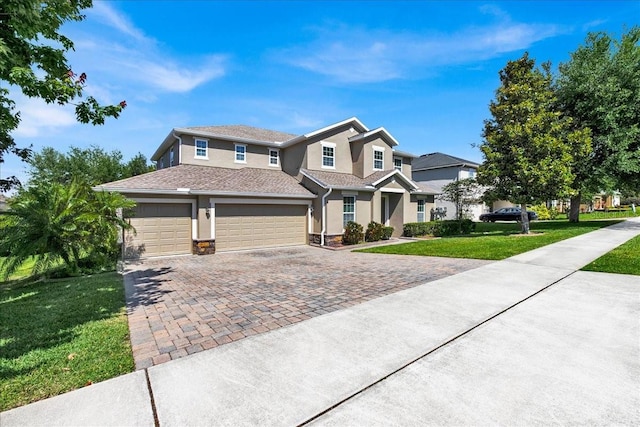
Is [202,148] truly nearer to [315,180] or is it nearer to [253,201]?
[253,201]

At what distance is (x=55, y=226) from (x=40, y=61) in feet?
16.9

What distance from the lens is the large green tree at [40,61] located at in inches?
139

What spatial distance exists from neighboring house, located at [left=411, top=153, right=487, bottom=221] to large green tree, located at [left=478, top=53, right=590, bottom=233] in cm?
1152

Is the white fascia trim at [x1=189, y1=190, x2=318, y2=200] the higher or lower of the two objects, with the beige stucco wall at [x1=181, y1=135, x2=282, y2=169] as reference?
lower

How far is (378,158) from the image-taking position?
18.8 metres

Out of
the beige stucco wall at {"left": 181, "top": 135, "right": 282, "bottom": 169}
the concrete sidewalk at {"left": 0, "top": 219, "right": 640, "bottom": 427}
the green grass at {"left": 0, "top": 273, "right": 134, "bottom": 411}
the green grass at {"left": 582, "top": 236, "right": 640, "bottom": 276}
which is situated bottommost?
the green grass at {"left": 0, "top": 273, "right": 134, "bottom": 411}

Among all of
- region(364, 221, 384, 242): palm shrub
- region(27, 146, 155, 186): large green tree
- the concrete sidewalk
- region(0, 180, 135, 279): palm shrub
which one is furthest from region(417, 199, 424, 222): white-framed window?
region(27, 146, 155, 186): large green tree

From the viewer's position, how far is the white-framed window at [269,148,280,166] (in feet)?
60.4

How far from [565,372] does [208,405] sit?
372 cm

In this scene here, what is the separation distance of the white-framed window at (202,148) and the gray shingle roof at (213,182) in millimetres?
676

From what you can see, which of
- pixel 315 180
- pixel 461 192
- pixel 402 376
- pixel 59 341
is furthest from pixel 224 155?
pixel 461 192

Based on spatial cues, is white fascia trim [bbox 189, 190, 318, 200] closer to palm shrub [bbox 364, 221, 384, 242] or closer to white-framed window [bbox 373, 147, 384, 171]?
palm shrub [bbox 364, 221, 384, 242]

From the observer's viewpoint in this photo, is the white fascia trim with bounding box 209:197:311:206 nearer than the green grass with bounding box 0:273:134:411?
No

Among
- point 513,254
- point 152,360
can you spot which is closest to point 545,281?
point 513,254
